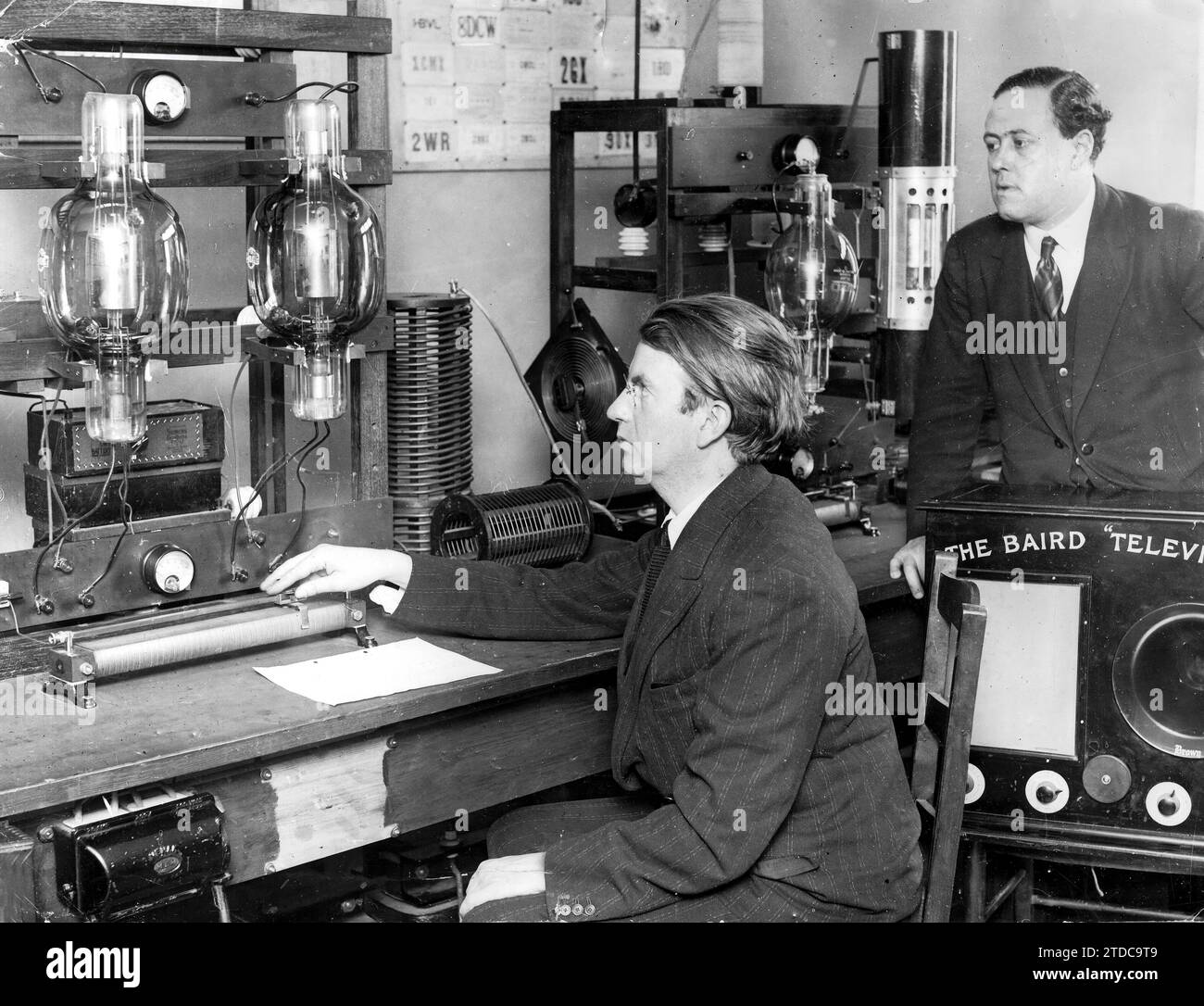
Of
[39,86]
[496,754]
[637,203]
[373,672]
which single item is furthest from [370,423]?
[637,203]

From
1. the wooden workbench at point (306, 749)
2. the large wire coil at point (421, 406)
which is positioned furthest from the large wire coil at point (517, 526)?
the wooden workbench at point (306, 749)

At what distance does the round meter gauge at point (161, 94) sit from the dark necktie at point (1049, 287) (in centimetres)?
176

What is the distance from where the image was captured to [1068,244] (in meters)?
3.15

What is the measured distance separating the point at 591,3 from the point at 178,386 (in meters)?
1.80

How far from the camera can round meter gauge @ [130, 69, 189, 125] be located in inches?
104

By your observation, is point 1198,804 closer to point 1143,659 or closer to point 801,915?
point 1143,659

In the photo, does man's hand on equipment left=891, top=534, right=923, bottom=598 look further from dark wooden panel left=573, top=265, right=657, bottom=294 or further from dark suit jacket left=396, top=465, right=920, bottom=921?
dark wooden panel left=573, top=265, right=657, bottom=294

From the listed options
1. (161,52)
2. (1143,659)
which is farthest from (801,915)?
(161,52)

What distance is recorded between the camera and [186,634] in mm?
2475

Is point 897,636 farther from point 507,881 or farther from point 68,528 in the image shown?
point 68,528

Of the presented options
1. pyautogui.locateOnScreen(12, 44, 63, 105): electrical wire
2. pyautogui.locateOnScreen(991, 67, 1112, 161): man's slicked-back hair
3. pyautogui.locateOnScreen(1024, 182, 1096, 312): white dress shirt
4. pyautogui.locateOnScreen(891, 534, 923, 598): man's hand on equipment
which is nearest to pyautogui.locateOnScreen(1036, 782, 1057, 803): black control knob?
pyautogui.locateOnScreen(891, 534, 923, 598): man's hand on equipment

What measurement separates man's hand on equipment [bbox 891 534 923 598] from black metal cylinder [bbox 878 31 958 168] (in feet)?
3.47

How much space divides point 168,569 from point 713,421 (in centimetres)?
101
